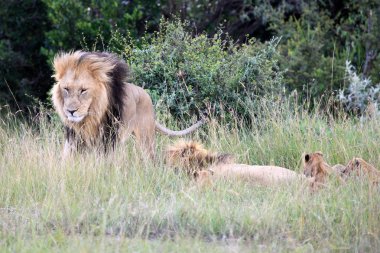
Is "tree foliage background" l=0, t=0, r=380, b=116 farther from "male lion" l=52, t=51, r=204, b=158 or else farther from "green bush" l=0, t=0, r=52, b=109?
"male lion" l=52, t=51, r=204, b=158

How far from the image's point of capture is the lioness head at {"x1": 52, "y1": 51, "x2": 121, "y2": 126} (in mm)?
7156

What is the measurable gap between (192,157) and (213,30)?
7.15 m

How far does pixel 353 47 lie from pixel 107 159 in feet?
22.5

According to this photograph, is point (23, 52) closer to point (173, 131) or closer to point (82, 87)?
point (173, 131)

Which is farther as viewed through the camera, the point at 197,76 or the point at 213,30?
the point at 213,30

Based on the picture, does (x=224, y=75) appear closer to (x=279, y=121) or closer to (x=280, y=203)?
(x=279, y=121)

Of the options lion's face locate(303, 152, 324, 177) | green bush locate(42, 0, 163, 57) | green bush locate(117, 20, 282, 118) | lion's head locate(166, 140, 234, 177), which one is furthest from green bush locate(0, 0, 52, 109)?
lion's face locate(303, 152, 324, 177)

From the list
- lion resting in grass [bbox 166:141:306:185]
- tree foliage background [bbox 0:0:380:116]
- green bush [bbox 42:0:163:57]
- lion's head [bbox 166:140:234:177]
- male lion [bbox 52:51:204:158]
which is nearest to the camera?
lion resting in grass [bbox 166:141:306:185]

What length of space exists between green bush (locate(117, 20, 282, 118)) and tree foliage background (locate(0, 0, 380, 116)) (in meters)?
1.97

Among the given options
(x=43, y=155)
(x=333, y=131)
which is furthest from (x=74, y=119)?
(x=333, y=131)

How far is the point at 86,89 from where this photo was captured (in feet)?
23.7

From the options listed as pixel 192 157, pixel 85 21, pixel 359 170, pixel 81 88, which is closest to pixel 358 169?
pixel 359 170

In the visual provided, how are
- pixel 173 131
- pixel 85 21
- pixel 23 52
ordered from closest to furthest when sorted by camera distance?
1. pixel 173 131
2. pixel 85 21
3. pixel 23 52

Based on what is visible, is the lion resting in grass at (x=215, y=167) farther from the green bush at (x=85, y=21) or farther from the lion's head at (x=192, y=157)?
the green bush at (x=85, y=21)
